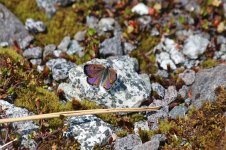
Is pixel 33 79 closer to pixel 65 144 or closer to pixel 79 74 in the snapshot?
pixel 79 74

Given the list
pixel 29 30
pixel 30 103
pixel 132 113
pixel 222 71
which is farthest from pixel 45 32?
pixel 222 71

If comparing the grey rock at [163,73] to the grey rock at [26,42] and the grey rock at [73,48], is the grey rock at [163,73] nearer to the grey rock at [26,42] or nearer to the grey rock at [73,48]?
the grey rock at [73,48]

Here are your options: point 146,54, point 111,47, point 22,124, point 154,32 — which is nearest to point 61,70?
point 111,47

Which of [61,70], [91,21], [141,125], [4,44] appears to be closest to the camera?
[141,125]

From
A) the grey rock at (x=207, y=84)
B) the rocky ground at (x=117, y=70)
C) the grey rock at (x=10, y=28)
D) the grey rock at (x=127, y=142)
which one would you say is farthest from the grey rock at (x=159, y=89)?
the grey rock at (x=10, y=28)

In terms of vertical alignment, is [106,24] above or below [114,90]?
above

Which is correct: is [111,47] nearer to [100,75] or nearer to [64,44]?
[64,44]

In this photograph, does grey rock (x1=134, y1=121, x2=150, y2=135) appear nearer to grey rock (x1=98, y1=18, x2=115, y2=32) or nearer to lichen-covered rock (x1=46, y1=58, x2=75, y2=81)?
lichen-covered rock (x1=46, y1=58, x2=75, y2=81)
